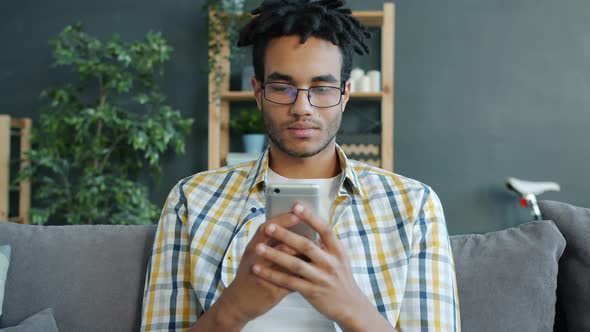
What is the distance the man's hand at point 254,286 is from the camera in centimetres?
78

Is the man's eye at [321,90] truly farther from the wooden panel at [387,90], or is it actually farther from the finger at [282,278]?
the wooden panel at [387,90]

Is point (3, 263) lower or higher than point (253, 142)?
lower

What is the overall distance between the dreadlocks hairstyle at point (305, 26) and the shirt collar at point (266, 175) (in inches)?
7.1

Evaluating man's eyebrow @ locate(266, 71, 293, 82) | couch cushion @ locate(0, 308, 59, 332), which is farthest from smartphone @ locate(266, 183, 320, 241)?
couch cushion @ locate(0, 308, 59, 332)

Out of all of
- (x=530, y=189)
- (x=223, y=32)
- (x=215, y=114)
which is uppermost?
(x=223, y=32)

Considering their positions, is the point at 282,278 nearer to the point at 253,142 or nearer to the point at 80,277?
the point at 80,277

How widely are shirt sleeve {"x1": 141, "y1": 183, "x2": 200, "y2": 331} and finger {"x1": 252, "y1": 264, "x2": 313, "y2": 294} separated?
1.22 ft

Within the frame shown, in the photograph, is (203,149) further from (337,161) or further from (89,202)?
(337,161)

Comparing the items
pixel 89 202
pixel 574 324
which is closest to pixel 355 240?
pixel 574 324

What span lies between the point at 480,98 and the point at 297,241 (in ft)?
9.23

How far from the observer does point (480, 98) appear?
3.29 meters

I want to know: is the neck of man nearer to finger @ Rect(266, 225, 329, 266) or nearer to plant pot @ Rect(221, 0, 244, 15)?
finger @ Rect(266, 225, 329, 266)

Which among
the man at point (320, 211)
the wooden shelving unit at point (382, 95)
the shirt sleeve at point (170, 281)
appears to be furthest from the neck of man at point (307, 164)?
the wooden shelving unit at point (382, 95)

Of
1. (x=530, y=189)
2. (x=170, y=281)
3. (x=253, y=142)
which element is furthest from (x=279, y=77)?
(x=530, y=189)
